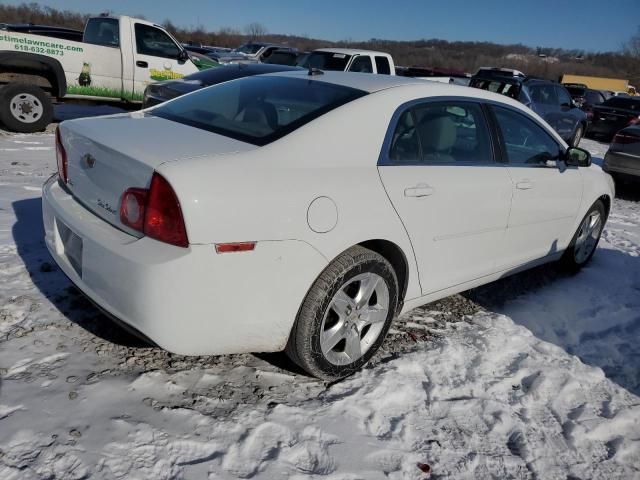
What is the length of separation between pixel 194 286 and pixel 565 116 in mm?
12931

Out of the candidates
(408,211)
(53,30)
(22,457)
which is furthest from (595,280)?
(53,30)

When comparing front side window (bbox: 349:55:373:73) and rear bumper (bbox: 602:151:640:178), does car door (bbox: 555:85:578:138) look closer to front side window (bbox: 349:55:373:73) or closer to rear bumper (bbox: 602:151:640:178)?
rear bumper (bbox: 602:151:640:178)

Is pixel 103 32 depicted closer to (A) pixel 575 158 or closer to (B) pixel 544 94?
(A) pixel 575 158

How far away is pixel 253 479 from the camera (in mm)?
2143

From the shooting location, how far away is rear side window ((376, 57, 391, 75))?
457 inches

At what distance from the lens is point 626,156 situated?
28.6 ft

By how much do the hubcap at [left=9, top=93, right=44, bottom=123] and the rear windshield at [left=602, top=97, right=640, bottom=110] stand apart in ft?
52.6

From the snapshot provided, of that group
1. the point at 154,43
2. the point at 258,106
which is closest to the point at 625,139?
the point at 258,106

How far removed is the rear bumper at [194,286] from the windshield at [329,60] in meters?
9.48

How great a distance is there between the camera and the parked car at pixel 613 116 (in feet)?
52.6

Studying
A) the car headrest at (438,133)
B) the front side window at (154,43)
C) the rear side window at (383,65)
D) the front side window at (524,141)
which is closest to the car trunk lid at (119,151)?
the car headrest at (438,133)

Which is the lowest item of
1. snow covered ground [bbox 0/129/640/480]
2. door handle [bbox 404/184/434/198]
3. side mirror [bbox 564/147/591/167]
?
snow covered ground [bbox 0/129/640/480]

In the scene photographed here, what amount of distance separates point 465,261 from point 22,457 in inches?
102

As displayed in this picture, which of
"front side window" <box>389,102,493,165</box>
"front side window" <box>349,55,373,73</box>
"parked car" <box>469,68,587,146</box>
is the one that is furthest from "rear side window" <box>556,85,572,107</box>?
"front side window" <box>389,102,493,165</box>
